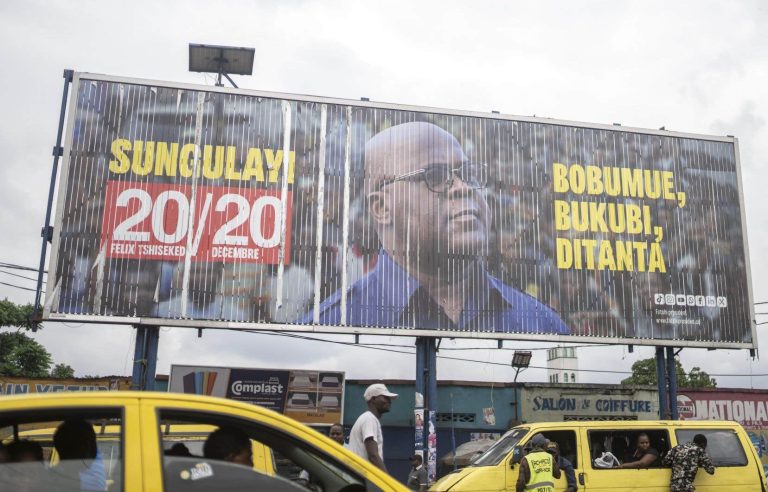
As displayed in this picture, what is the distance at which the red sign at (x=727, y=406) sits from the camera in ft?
84.7

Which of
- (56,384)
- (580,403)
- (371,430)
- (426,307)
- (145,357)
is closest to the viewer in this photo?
(371,430)

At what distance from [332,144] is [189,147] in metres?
3.66

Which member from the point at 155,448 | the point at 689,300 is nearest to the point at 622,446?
the point at 155,448

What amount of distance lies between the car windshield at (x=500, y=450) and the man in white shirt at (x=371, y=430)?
409cm

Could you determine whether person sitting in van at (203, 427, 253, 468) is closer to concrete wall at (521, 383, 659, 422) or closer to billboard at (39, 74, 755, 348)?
billboard at (39, 74, 755, 348)

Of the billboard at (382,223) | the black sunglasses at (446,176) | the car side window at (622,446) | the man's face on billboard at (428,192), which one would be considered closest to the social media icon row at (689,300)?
the billboard at (382,223)

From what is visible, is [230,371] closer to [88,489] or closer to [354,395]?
[354,395]

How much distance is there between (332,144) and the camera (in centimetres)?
1947

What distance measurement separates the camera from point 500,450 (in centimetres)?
1023

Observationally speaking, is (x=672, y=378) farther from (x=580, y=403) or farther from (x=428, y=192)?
(x=428, y=192)

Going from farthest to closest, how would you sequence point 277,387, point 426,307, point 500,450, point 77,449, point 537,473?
1. point 277,387
2. point 426,307
3. point 500,450
4. point 537,473
5. point 77,449

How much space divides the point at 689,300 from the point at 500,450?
1235 cm

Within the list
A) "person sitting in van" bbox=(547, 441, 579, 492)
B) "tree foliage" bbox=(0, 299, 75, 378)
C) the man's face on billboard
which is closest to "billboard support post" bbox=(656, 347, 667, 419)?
the man's face on billboard

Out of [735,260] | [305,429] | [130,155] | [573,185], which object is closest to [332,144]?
[130,155]
